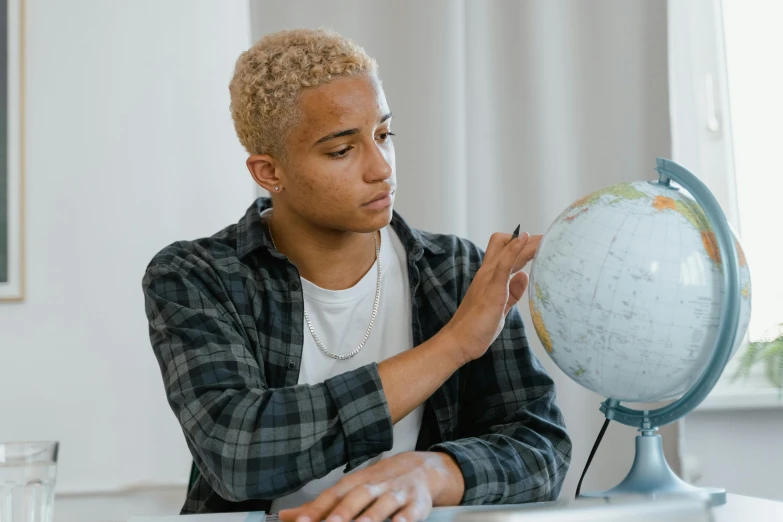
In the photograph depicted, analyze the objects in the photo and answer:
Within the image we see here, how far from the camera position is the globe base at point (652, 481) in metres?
0.93

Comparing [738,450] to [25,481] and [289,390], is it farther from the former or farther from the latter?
[25,481]

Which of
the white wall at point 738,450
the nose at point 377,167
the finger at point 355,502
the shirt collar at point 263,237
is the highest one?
the nose at point 377,167

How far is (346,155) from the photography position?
4.21ft

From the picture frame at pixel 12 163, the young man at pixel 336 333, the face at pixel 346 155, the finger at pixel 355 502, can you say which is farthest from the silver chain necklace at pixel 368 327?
the picture frame at pixel 12 163

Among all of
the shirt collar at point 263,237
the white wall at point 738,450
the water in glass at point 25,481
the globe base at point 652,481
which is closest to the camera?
the water in glass at point 25,481

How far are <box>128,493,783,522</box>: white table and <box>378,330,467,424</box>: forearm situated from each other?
175 millimetres

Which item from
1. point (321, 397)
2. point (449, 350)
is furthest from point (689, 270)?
point (321, 397)

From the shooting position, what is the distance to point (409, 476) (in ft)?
3.19

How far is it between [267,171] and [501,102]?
876mm

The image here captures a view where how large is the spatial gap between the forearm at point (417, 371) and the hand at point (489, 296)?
15mm

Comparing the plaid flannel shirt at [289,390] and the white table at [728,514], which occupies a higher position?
the plaid flannel shirt at [289,390]

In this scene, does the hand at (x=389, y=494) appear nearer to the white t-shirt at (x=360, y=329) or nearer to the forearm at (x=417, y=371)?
the forearm at (x=417, y=371)

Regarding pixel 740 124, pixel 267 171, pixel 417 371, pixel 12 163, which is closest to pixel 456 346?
pixel 417 371

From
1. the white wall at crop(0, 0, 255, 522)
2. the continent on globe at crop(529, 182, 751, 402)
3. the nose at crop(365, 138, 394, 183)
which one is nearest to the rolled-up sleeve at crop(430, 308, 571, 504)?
the continent on globe at crop(529, 182, 751, 402)
